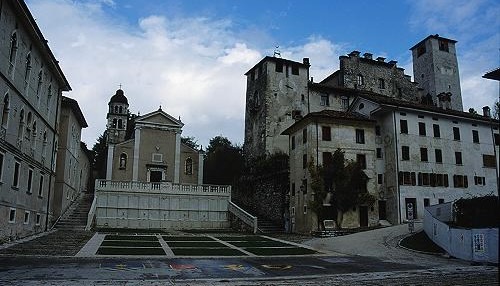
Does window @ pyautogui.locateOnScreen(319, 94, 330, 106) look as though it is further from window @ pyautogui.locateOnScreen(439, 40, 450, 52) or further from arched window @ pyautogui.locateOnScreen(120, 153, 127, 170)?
arched window @ pyautogui.locateOnScreen(120, 153, 127, 170)

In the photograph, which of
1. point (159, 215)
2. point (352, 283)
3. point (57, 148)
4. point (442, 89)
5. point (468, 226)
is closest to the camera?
point (352, 283)

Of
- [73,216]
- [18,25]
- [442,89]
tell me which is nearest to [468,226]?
[18,25]

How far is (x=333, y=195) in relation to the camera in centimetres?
3822

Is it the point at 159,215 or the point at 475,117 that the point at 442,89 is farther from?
the point at 159,215

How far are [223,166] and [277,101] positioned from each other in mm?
16291

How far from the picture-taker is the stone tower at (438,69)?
66.6 m

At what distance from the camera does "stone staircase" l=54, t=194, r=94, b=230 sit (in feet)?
118

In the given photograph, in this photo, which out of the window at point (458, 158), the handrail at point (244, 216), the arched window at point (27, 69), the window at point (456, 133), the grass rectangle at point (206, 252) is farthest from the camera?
the window at point (456, 133)

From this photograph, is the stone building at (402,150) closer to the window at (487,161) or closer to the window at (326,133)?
the window at (487,161)

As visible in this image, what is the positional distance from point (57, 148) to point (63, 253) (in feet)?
64.4

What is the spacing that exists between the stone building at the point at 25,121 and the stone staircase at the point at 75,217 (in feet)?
7.68

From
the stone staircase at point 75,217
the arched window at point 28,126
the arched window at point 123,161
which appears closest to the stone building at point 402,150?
the arched window at point 123,161

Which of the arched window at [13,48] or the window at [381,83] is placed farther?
the window at [381,83]

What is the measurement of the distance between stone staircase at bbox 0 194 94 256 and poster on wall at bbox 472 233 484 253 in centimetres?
1944
